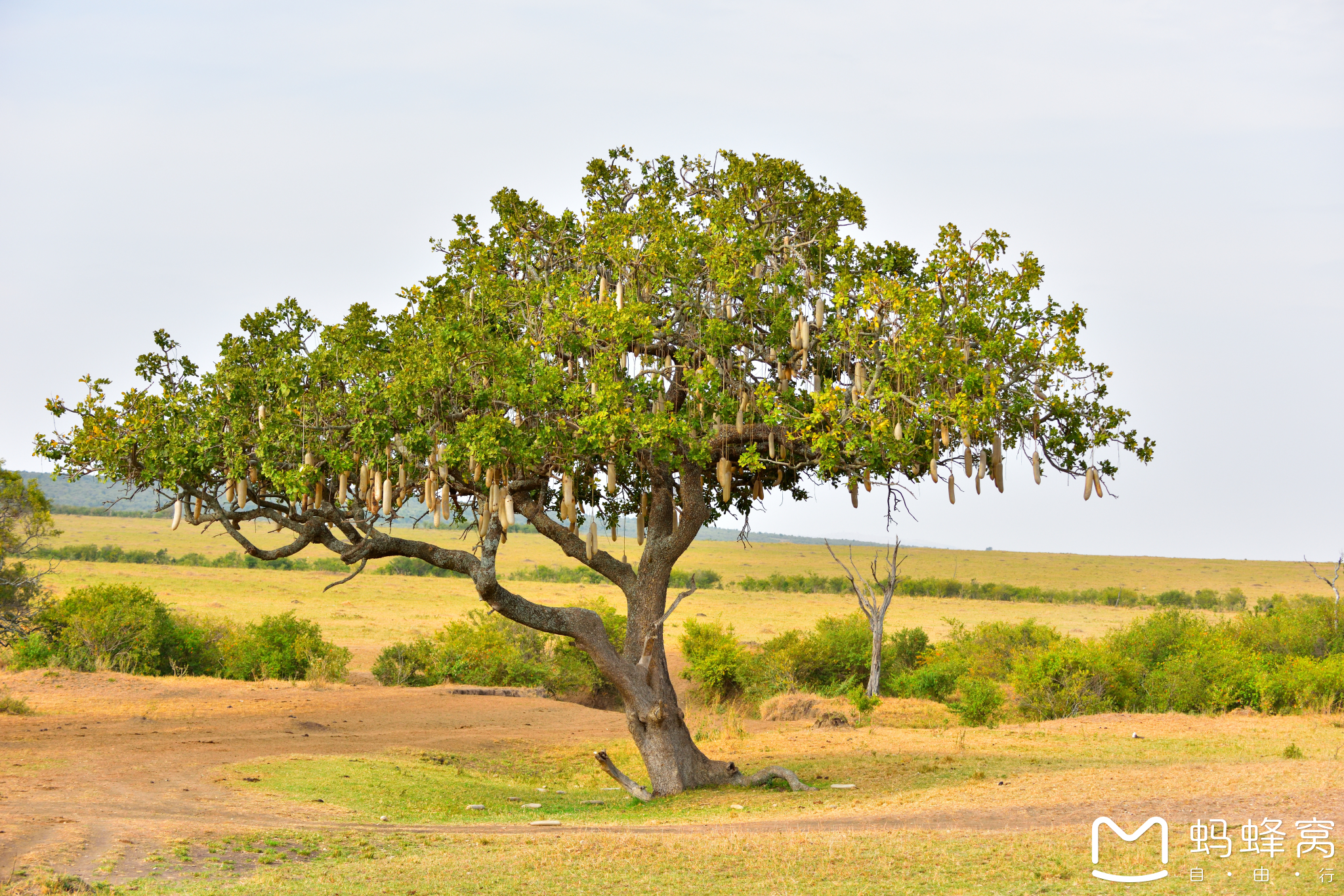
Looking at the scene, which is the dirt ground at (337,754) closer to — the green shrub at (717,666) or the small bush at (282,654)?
the small bush at (282,654)

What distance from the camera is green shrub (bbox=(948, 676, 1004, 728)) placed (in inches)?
917

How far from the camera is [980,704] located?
23.3 m

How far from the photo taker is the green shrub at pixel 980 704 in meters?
23.3

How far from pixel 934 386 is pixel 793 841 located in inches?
194

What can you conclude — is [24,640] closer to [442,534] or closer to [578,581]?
[578,581]

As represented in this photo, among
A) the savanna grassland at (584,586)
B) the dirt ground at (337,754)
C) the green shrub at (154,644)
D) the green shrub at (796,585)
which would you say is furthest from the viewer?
the green shrub at (796,585)

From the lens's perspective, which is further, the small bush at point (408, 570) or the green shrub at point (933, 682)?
the small bush at point (408, 570)

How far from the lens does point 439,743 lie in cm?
1939

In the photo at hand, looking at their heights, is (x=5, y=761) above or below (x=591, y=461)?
below

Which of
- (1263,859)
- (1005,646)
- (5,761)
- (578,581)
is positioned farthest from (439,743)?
(578,581)

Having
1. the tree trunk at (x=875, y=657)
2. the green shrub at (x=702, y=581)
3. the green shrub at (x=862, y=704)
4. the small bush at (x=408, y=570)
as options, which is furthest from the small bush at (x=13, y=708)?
the green shrub at (x=702, y=581)

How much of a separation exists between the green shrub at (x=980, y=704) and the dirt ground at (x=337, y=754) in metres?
1.86

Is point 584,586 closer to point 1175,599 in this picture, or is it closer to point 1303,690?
point 1175,599

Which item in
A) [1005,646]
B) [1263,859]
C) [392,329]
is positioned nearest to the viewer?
[1263,859]
